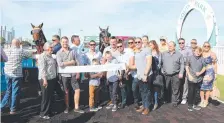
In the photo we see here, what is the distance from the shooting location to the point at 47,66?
5.62m

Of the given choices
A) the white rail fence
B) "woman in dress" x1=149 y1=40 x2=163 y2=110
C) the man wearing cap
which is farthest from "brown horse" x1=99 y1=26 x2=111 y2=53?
the white rail fence

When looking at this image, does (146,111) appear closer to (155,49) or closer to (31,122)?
(155,49)

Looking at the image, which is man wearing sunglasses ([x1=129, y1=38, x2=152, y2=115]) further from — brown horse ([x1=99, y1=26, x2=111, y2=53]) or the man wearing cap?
brown horse ([x1=99, y1=26, x2=111, y2=53])

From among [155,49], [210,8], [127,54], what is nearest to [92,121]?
[127,54]

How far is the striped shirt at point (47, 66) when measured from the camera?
5.46 m

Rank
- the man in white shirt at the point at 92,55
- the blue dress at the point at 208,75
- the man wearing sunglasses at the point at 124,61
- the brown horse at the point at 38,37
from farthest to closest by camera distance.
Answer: the brown horse at the point at 38,37 → the blue dress at the point at 208,75 → the man in white shirt at the point at 92,55 → the man wearing sunglasses at the point at 124,61

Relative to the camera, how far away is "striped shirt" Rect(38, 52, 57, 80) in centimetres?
546

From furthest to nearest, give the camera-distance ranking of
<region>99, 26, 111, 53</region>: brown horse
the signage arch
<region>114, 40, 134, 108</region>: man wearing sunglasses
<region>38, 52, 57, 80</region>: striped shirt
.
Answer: the signage arch, <region>99, 26, 111, 53</region>: brown horse, <region>114, 40, 134, 108</region>: man wearing sunglasses, <region>38, 52, 57, 80</region>: striped shirt

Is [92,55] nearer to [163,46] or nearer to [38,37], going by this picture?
[38,37]

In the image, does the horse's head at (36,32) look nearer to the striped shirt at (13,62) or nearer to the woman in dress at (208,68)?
the striped shirt at (13,62)

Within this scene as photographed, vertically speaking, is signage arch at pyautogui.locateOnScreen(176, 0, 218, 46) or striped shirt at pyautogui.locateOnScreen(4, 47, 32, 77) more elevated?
signage arch at pyautogui.locateOnScreen(176, 0, 218, 46)

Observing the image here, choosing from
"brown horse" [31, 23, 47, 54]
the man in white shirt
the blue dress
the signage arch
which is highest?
the signage arch

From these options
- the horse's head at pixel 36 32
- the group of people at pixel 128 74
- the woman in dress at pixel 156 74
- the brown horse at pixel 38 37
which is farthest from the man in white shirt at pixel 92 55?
the horse's head at pixel 36 32

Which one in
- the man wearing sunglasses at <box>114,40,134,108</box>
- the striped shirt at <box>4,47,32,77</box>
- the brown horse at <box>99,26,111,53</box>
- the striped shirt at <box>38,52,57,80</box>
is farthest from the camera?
the brown horse at <box>99,26,111,53</box>
